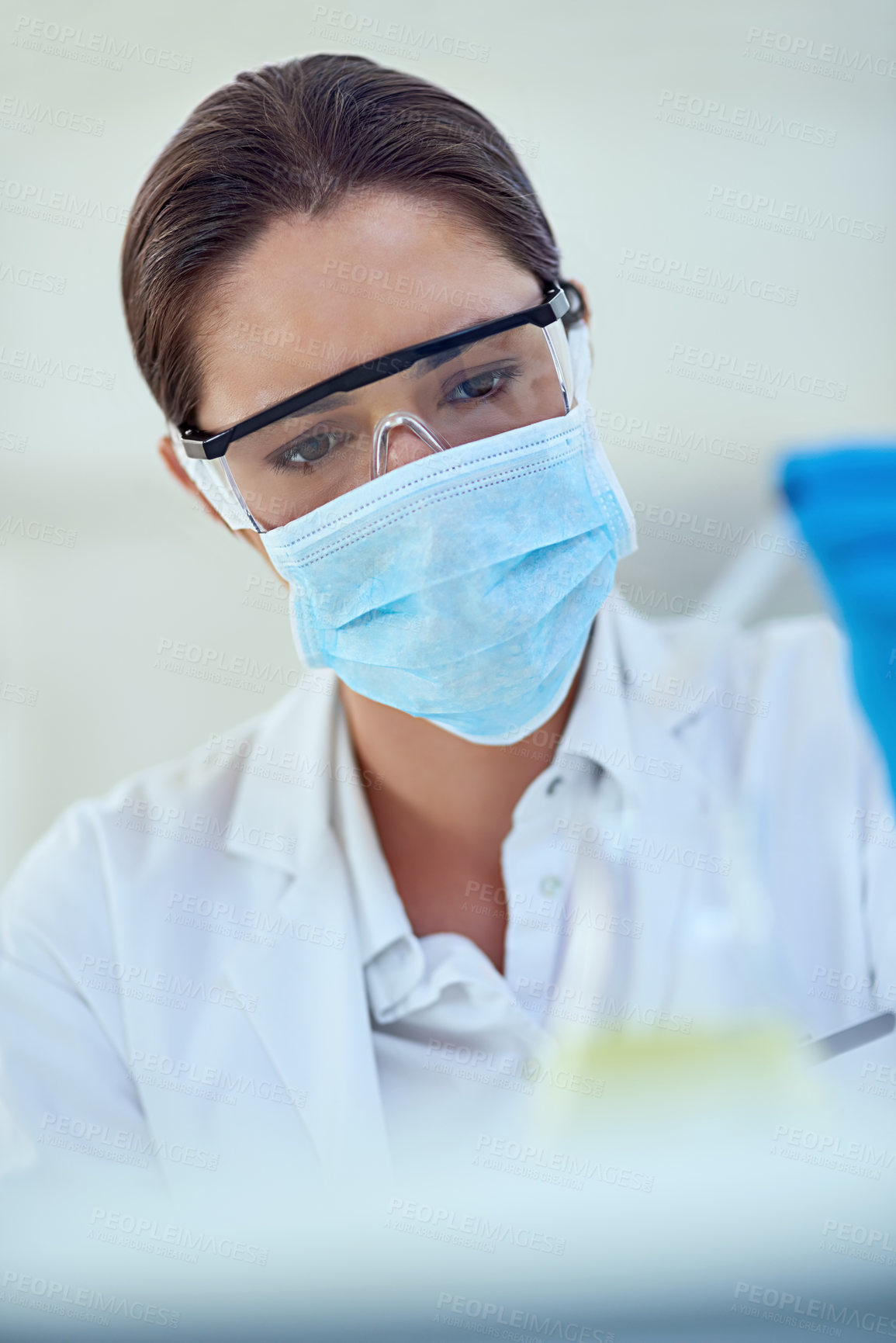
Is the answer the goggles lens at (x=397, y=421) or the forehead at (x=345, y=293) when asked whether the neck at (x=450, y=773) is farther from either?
the forehead at (x=345, y=293)

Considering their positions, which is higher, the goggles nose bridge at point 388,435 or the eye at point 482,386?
the eye at point 482,386

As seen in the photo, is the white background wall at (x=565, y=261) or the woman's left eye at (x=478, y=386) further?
the white background wall at (x=565, y=261)

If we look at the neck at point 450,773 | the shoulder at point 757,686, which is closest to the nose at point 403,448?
the neck at point 450,773

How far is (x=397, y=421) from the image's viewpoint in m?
0.94

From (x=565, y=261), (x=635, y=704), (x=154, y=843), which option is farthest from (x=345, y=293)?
(x=154, y=843)

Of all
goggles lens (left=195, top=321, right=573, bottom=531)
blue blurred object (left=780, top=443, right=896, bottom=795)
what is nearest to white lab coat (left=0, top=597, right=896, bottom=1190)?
blue blurred object (left=780, top=443, right=896, bottom=795)

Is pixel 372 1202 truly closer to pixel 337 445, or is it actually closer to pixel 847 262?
pixel 337 445

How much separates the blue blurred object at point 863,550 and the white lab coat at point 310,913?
221 millimetres

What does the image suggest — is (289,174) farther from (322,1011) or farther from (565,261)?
(322,1011)

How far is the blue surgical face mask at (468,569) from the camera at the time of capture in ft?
3.10

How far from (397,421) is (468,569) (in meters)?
0.16

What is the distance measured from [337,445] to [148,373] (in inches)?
11.5

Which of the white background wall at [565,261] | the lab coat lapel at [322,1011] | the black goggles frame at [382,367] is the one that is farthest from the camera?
the white background wall at [565,261]

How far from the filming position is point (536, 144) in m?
1.34
